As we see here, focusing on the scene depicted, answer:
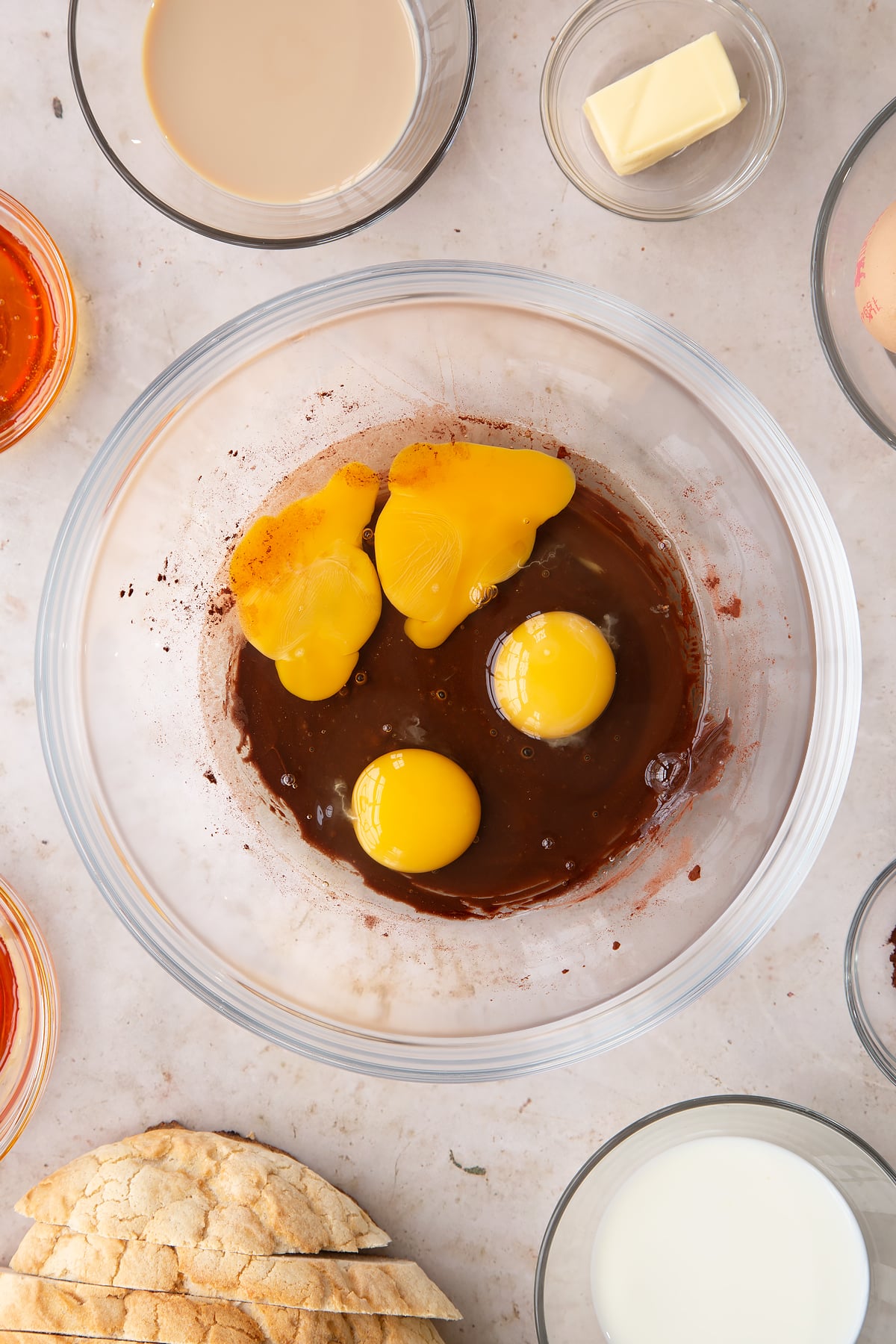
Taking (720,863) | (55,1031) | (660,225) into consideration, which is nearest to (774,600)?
(720,863)

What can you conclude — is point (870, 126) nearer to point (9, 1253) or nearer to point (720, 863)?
point (720, 863)

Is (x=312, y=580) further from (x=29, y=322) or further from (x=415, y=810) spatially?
(x=29, y=322)

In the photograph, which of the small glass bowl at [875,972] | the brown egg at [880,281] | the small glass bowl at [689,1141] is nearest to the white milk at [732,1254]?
the small glass bowl at [689,1141]

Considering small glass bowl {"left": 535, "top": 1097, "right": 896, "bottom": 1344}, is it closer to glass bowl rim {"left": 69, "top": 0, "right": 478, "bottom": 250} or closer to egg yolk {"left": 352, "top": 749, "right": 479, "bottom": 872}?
egg yolk {"left": 352, "top": 749, "right": 479, "bottom": 872}

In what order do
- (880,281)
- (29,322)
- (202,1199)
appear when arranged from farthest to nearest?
(29,322) → (202,1199) → (880,281)

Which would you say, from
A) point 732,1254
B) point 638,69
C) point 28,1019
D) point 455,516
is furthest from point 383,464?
point 732,1254

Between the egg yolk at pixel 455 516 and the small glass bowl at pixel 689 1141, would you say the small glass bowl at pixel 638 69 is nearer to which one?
the egg yolk at pixel 455 516
